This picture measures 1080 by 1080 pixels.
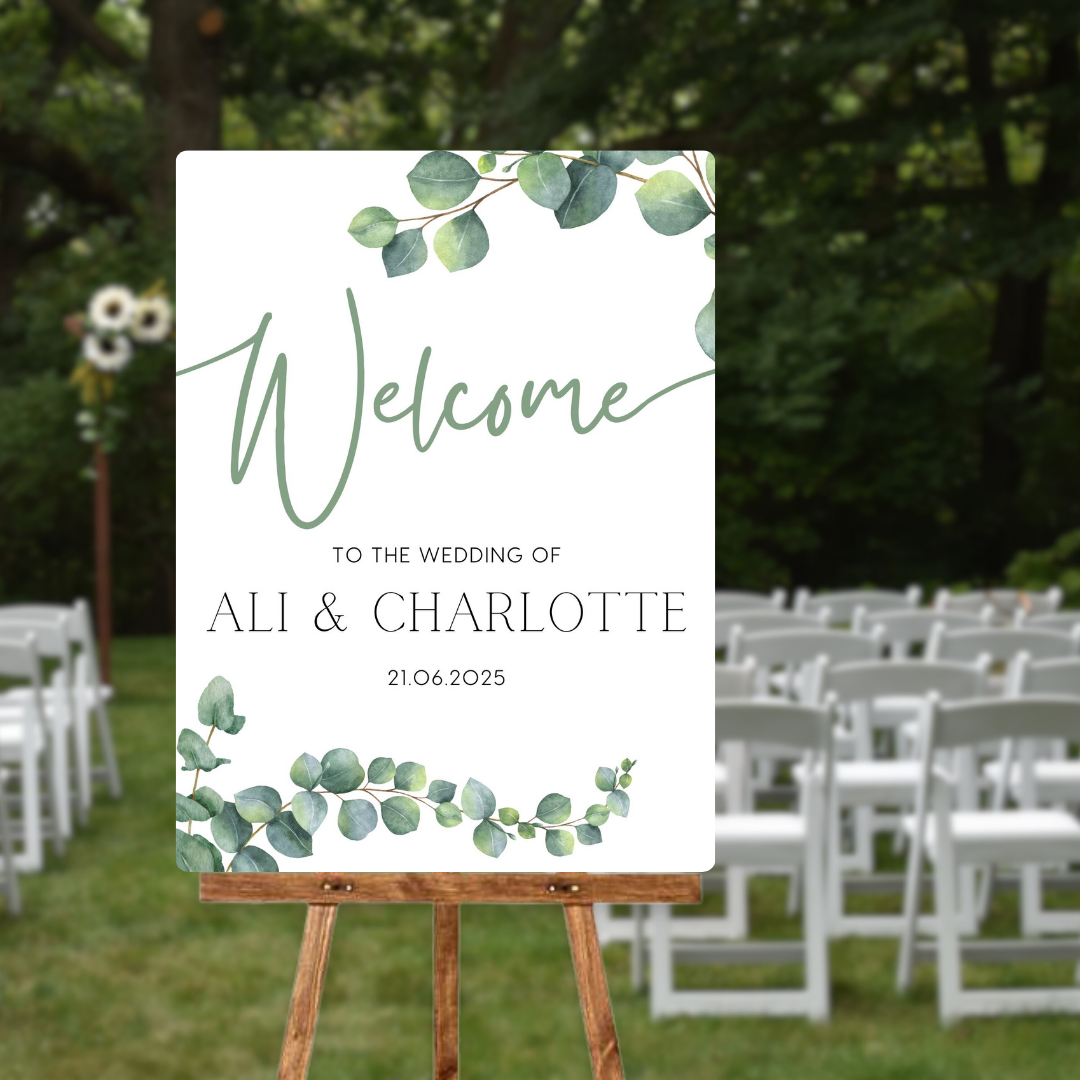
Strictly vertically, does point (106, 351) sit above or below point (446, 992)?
above

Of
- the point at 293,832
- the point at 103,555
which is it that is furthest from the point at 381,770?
the point at 103,555

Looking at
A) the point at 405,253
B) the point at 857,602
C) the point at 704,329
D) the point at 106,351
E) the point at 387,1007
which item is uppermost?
the point at 106,351

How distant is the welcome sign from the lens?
2.15 meters

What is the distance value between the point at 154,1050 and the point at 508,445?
3.02m

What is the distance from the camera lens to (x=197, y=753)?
2184mm

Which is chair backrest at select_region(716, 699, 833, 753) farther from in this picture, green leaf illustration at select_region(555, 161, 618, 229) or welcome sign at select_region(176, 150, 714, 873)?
green leaf illustration at select_region(555, 161, 618, 229)

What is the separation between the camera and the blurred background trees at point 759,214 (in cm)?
1484

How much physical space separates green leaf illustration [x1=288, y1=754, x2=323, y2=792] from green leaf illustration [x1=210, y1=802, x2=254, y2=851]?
3.5 inches

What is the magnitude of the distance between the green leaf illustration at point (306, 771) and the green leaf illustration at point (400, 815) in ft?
0.33

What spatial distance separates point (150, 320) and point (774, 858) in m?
7.75

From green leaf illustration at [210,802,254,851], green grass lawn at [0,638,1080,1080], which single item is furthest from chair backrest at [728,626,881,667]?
green leaf illustration at [210,802,254,851]

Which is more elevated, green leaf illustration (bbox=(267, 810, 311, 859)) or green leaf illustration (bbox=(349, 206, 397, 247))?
green leaf illustration (bbox=(349, 206, 397, 247))

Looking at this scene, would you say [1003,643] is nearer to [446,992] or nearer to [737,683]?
[737,683]

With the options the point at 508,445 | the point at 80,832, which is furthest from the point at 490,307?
the point at 80,832
